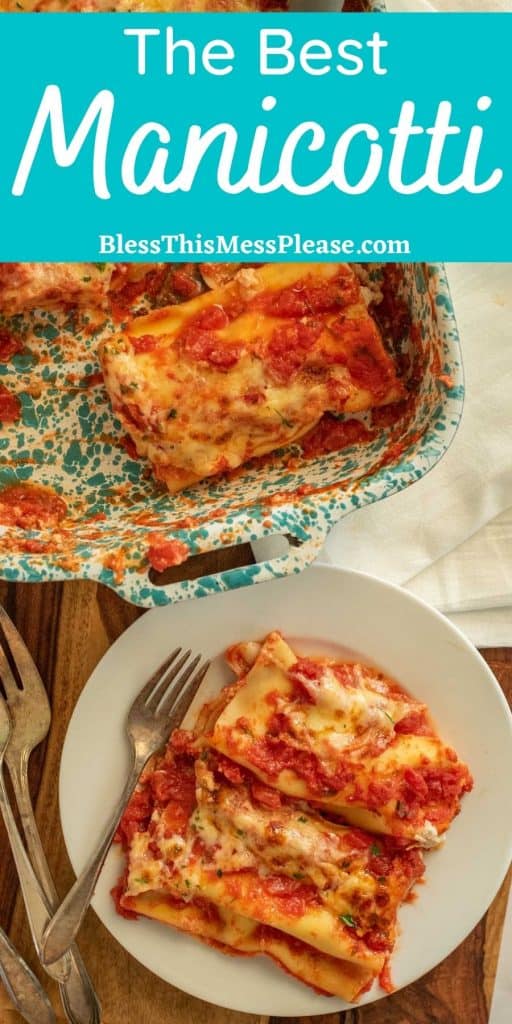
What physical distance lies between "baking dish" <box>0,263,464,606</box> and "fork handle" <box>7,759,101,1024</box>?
0.61 metres

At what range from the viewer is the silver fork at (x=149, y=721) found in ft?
7.59

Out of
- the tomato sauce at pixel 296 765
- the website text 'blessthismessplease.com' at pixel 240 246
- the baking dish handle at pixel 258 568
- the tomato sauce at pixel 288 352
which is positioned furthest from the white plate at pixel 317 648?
the website text 'blessthismessplease.com' at pixel 240 246

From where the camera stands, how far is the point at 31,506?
241 centimetres

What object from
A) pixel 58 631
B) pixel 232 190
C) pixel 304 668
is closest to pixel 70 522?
pixel 58 631

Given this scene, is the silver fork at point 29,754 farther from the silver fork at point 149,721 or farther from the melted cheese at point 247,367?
the melted cheese at point 247,367

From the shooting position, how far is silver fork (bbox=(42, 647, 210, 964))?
231 centimetres

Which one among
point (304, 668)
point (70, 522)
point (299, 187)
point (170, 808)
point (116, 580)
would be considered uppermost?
point (299, 187)

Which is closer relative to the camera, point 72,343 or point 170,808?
point 170,808

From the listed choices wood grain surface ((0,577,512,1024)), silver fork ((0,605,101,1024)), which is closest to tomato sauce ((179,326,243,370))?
wood grain surface ((0,577,512,1024))

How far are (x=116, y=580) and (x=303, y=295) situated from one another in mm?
820

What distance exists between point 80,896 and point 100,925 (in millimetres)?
200

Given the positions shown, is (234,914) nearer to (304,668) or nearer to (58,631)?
(304,668)

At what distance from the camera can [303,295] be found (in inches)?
89.3

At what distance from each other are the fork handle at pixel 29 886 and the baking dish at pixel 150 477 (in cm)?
69
